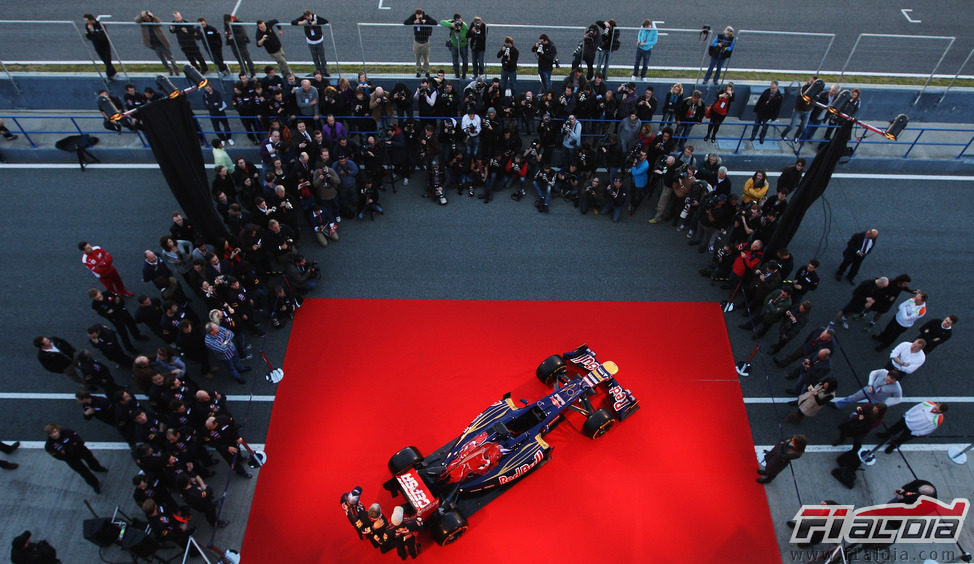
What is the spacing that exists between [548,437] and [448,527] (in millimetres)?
2371

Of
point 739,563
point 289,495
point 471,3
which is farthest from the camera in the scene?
point 471,3

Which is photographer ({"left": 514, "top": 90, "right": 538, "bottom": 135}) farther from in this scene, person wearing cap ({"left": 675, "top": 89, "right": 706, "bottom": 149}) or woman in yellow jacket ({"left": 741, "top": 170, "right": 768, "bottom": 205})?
woman in yellow jacket ({"left": 741, "top": 170, "right": 768, "bottom": 205})

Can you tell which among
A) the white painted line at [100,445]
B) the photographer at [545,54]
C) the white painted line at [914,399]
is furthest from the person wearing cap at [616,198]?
the white painted line at [100,445]

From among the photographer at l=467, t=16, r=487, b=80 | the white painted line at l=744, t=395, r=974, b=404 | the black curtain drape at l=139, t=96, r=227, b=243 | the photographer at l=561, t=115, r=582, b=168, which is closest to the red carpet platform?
the white painted line at l=744, t=395, r=974, b=404

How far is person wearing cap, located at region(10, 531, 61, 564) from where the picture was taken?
7023 mm

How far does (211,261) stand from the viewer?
989cm

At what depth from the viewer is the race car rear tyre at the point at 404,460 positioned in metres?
8.53

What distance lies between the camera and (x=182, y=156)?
9.50m

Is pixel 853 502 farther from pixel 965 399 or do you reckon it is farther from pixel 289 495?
pixel 289 495

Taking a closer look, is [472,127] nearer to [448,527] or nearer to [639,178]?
A: [639,178]

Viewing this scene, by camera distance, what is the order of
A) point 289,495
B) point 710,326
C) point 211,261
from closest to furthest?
point 289,495
point 211,261
point 710,326

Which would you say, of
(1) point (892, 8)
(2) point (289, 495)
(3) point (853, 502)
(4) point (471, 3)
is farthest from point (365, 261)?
(1) point (892, 8)

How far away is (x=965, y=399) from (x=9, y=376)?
16707mm

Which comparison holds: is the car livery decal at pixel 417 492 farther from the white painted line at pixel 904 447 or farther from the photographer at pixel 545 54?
the photographer at pixel 545 54
